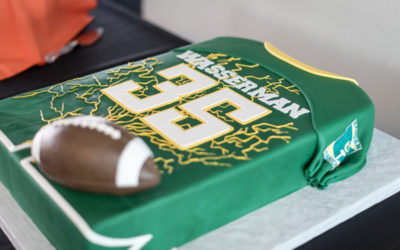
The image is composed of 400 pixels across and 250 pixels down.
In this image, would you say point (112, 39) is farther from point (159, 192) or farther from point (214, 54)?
point (159, 192)

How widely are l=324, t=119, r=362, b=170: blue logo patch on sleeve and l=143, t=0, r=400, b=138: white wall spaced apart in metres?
0.49

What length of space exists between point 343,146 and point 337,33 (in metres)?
0.69

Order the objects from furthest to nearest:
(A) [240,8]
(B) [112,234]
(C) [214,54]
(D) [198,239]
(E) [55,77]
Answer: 1. (A) [240,8]
2. (E) [55,77]
3. (C) [214,54]
4. (D) [198,239]
5. (B) [112,234]

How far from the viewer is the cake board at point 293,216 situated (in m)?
1.11

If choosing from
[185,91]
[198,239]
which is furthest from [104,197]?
[185,91]

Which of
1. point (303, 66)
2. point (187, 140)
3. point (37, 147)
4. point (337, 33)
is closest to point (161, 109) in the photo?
point (187, 140)

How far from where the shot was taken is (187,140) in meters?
1.15

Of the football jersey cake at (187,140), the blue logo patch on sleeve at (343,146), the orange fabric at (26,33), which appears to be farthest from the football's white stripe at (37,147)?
the orange fabric at (26,33)

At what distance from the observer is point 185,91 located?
4.50 feet

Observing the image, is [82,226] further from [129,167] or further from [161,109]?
[161,109]

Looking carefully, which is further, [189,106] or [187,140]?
[189,106]

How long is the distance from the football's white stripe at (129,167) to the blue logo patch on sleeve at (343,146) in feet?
1.63

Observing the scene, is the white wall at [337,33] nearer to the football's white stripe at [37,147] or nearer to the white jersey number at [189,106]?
the white jersey number at [189,106]

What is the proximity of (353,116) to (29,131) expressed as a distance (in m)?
0.79
